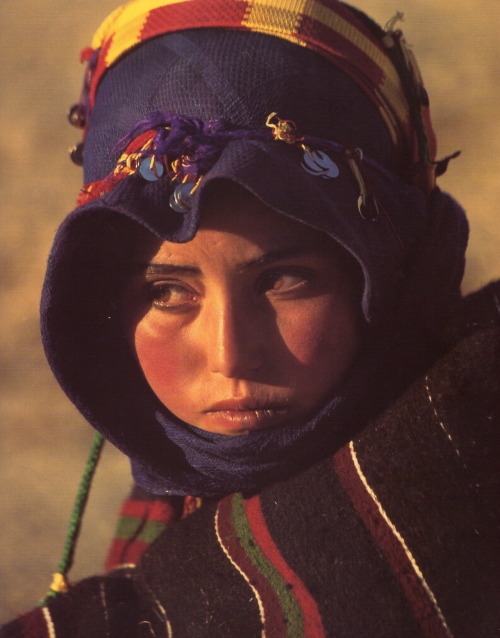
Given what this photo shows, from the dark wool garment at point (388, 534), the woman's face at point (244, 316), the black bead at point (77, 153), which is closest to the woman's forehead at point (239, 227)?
Answer: the woman's face at point (244, 316)

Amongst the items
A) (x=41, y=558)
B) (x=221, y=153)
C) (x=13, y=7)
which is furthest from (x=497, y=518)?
(x=13, y=7)

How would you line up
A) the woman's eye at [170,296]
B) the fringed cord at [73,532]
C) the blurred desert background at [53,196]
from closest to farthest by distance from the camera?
1. the woman's eye at [170,296]
2. the fringed cord at [73,532]
3. the blurred desert background at [53,196]

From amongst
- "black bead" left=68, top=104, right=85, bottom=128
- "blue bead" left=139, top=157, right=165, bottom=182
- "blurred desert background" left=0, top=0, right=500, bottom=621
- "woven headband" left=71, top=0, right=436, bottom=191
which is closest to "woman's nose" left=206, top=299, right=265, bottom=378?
"blue bead" left=139, top=157, right=165, bottom=182

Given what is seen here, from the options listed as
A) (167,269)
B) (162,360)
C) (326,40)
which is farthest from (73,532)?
(326,40)

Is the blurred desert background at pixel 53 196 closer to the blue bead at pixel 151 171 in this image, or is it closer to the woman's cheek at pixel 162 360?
the woman's cheek at pixel 162 360

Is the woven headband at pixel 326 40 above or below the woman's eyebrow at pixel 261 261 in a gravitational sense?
above

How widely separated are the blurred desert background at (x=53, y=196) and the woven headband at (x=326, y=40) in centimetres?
130

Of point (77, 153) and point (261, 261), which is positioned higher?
point (77, 153)

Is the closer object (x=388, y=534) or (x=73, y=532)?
(x=388, y=534)

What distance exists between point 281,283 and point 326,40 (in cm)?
51

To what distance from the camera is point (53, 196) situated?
4.20 m

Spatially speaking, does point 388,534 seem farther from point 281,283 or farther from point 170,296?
point 170,296

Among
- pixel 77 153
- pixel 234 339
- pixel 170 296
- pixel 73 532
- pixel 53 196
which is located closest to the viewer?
pixel 234 339

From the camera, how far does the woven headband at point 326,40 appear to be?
1624 millimetres
